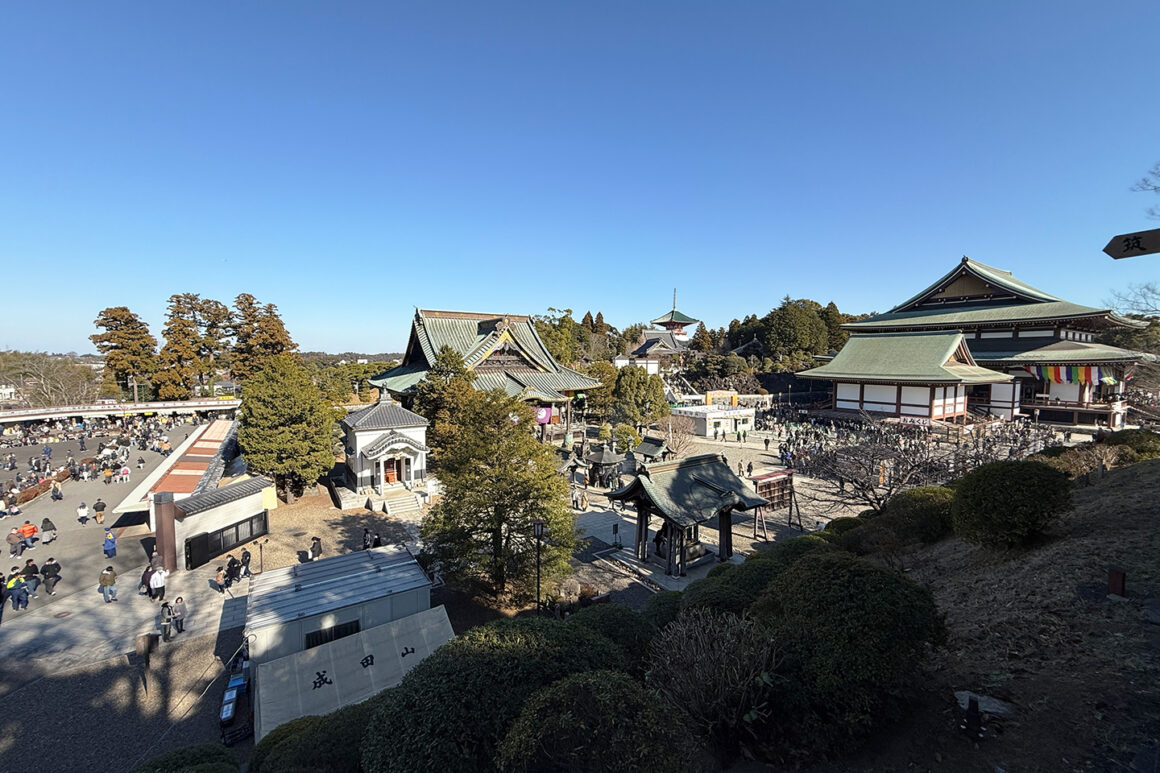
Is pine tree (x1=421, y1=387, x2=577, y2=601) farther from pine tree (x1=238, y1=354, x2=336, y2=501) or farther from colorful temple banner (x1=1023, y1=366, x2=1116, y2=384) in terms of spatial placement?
colorful temple banner (x1=1023, y1=366, x2=1116, y2=384)

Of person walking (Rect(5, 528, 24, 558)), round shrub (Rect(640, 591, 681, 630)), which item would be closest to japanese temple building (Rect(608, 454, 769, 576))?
round shrub (Rect(640, 591, 681, 630))

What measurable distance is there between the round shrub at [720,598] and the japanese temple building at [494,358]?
77.6 feet

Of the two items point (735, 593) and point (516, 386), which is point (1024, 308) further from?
point (735, 593)

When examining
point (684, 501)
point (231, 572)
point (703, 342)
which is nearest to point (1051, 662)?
point (684, 501)

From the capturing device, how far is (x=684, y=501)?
571 inches

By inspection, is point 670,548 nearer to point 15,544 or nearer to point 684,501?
point 684,501

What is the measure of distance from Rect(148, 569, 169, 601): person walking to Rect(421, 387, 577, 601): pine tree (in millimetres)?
8013

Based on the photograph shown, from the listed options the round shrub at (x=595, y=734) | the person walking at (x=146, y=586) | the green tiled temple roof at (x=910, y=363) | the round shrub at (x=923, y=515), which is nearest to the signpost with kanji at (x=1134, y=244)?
the round shrub at (x=595, y=734)

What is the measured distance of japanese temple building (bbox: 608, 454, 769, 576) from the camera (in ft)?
46.6

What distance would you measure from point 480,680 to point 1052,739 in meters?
5.57

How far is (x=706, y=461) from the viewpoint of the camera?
625 inches

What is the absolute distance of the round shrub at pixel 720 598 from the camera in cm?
771

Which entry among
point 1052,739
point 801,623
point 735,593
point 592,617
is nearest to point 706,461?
point 735,593

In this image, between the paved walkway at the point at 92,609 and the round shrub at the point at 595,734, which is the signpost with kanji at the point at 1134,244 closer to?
the round shrub at the point at 595,734
